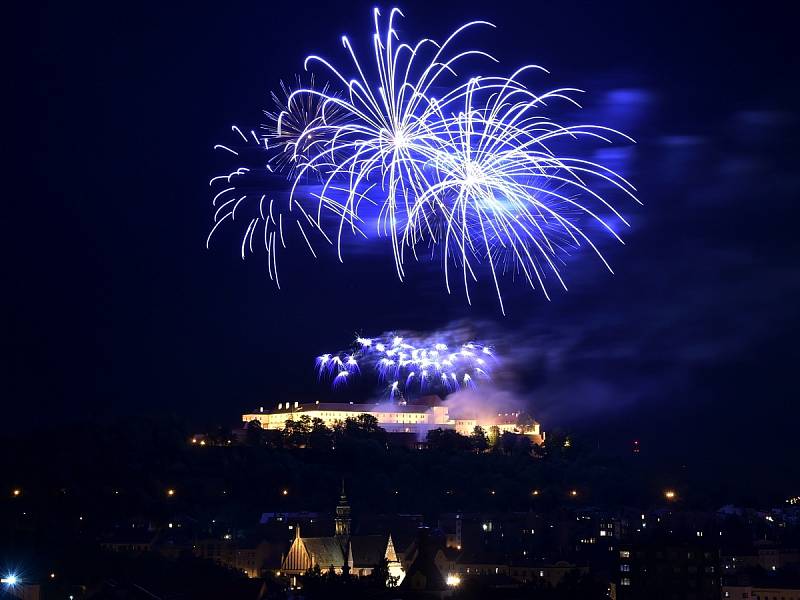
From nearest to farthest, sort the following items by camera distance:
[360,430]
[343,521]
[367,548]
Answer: [367,548], [343,521], [360,430]

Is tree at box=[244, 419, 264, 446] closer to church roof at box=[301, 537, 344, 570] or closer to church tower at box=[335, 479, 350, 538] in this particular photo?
church tower at box=[335, 479, 350, 538]

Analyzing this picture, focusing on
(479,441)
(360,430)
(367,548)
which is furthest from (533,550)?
(479,441)

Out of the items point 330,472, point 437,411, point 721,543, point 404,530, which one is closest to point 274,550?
point 404,530

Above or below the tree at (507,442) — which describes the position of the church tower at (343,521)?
below

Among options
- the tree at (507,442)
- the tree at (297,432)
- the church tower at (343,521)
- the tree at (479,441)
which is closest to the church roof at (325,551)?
the church tower at (343,521)

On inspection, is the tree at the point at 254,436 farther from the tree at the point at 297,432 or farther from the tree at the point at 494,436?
the tree at the point at 494,436

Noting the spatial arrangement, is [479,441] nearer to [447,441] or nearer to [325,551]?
[447,441]
